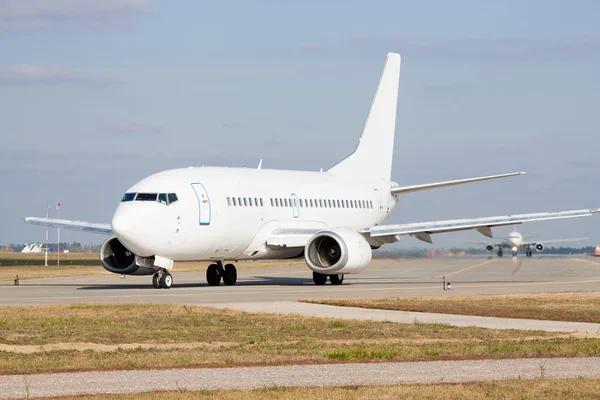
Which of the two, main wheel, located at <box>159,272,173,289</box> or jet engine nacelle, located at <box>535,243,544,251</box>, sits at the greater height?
jet engine nacelle, located at <box>535,243,544,251</box>

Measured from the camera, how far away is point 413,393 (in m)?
13.8

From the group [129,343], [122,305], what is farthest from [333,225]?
[129,343]

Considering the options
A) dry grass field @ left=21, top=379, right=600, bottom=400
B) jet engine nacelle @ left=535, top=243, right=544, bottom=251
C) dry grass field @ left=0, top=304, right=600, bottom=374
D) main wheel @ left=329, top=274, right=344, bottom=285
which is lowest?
dry grass field @ left=21, top=379, right=600, bottom=400

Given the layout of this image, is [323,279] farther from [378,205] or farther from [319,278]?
[378,205]

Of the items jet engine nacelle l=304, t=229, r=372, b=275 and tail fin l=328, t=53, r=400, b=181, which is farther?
tail fin l=328, t=53, r=400, b=181

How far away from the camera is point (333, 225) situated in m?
50.2

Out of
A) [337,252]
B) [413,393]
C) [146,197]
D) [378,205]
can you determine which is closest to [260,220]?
[337,252]

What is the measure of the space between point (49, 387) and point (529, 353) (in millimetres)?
8113

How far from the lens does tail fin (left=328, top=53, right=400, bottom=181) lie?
2136 inches

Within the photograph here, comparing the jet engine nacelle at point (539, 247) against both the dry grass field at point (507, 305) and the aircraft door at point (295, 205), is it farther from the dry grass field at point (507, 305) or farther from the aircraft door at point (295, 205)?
the dry grass field at point (507, 305)

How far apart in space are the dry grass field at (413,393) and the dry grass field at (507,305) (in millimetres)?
11783

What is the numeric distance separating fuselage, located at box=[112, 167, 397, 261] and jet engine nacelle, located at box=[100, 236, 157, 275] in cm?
277

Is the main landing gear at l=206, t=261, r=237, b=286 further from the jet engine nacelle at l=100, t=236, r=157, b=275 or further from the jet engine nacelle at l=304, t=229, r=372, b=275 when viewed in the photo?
the jet engine nacelle at l=304, t=229, r=372, b=275

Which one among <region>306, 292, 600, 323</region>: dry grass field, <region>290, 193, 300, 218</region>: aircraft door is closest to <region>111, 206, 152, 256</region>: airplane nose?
<region>306, 292, 600, 323</region>: dry grass field
